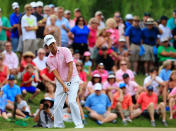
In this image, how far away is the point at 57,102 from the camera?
1291cm

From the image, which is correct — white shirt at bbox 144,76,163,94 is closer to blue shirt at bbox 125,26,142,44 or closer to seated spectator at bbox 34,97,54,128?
blue shirt at bbox 125,26,142,44

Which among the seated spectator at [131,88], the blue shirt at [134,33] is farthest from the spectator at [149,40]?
the seated spectator at [131,88]

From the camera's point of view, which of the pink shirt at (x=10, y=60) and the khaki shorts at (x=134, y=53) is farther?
the khaki shorts at (x=134, y=53)

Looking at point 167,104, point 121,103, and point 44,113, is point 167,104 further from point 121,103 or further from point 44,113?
point 44,113

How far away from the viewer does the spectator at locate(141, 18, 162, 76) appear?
68.7 ft

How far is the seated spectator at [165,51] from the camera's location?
818 inches

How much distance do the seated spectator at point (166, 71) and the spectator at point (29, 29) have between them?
174 inches

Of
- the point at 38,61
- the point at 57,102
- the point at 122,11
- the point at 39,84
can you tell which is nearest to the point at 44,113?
the point at 57,102

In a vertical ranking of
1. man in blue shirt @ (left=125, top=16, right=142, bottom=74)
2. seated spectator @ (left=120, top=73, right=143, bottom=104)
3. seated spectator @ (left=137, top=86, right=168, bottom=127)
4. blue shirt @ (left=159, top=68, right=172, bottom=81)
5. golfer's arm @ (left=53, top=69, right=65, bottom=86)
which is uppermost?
man in blue shirt @ (left=125, top=16, right=142, bottom=74)

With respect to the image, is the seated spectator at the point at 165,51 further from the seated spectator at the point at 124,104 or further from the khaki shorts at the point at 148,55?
the seated spectator at the point at 124,104

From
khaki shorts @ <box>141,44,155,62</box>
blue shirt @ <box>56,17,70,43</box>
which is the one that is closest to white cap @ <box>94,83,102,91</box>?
blue shirt @ <box>56,17,70,43</box>

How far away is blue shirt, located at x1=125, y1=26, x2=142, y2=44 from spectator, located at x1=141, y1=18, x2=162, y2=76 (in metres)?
0.18

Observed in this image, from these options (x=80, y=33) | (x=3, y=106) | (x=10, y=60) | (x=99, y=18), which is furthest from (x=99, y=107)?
(x=99, y=18)

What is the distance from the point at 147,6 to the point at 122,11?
1099mm
